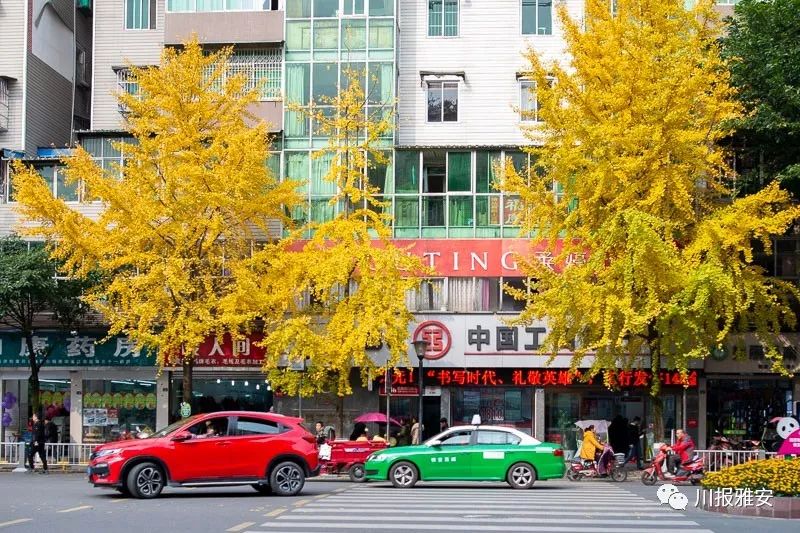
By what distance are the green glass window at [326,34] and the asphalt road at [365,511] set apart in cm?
1692

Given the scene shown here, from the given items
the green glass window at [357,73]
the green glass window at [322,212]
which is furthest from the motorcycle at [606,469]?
the green glass window at [357,73]

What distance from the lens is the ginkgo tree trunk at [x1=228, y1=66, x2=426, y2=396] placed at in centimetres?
3409

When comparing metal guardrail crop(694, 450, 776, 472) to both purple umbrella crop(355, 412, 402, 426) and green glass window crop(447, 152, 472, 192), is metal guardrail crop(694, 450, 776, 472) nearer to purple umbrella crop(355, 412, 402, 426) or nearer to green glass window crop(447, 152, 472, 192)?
purple umbrella crop(355, 412, 402, 426)

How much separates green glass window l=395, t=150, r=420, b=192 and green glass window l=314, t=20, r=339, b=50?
416 centimetres

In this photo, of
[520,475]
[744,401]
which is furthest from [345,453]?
[744,401]

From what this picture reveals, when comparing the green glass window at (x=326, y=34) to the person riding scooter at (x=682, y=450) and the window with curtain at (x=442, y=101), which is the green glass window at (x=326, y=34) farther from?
the person riding scooter at (x=682, y=450)

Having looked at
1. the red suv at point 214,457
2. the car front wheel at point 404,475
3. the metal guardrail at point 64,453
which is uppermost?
Answer: the red suv at point 214,457

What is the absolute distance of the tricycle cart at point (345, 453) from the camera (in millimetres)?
30719

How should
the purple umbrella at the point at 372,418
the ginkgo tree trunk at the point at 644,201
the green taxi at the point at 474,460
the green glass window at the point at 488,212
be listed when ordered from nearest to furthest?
1. the green taxi at the point at 474,460
2. the ginkgo tree trunk at the point at 644,201
3. the purple umbrella at the point at 372,418
4. the green glass window at the point at 488,212

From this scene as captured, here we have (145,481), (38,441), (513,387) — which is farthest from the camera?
(513,387)

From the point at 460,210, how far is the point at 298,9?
8534 mm

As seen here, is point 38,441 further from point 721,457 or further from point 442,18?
point 721,457

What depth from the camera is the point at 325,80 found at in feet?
129

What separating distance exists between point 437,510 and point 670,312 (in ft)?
38.8
